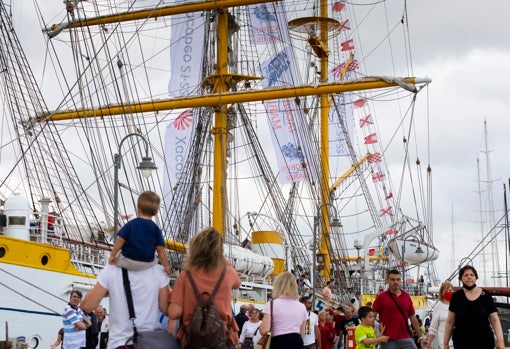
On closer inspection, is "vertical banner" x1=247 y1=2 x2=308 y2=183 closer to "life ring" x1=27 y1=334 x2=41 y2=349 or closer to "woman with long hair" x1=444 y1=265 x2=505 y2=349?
"life ring" x1=27 y1=334 x2=41 y2=349

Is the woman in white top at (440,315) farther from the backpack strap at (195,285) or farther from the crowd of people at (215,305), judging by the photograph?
the backpack strap at (195,285)

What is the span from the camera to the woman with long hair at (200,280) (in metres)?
7.12

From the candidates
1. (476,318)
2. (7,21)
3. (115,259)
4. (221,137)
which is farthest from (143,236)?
(221,137)

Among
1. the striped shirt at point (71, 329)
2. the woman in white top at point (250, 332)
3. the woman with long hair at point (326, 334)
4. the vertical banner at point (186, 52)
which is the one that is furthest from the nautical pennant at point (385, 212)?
the striped shirt at point (71, 329)

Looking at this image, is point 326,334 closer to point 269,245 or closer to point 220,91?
point 220,91

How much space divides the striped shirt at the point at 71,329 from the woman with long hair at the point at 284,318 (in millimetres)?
3184

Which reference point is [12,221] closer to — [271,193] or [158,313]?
[158,313]

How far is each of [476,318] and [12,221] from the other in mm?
13552

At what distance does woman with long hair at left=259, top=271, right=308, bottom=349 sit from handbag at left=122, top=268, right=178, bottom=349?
220cm

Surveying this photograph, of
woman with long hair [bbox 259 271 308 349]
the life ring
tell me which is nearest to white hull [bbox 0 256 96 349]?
the life ring

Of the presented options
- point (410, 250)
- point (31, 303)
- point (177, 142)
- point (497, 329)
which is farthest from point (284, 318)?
point (410, 250)

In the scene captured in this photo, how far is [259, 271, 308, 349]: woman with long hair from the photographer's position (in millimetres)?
9312

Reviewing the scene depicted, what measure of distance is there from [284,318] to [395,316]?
8.76 ft

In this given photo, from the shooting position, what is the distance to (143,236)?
7.49 meters
